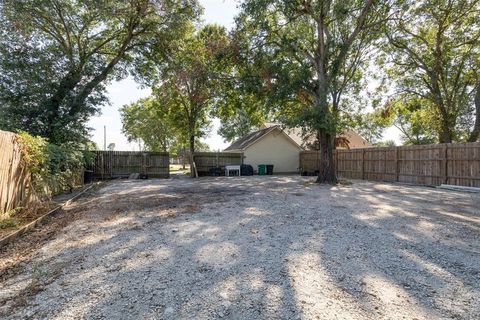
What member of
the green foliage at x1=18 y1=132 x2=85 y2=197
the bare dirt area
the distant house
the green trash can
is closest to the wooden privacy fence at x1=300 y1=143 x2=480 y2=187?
the distant house

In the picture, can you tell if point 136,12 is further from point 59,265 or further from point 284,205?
point 59,265

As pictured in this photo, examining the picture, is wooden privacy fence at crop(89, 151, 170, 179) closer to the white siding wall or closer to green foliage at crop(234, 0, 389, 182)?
the white siding wall

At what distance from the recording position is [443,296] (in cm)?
241

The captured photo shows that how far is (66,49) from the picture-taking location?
532 inches

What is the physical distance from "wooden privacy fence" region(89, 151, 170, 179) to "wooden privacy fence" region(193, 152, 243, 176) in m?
2.67

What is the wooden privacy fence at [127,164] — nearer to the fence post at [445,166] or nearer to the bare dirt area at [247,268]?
the bare dirt area at [247,268]

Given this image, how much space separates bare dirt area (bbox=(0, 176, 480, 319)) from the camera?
7.36 feet

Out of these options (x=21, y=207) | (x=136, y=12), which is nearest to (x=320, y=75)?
(x=136, y=12)

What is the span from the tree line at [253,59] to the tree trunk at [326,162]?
0.17 feet

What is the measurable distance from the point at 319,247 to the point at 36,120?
44.8 ft

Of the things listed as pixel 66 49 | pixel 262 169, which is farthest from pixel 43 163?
pixel 262 169

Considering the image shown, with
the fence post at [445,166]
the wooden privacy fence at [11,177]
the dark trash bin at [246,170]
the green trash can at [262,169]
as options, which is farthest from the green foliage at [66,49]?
the fence post at [445,166]

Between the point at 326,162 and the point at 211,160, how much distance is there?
9.89 meters

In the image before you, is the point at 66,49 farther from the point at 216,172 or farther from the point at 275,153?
the point at 275,153
